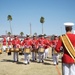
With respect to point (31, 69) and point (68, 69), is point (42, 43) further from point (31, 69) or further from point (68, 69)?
point (68, 69)

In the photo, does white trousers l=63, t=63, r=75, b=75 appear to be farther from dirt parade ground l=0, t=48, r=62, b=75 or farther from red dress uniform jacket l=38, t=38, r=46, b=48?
red dress uniform jacket l=38, t=38, r=46, b=48

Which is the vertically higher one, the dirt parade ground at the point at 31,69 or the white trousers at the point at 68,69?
the white trousers at the point at 68,69

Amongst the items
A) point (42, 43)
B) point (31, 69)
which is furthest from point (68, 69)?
point (42, 43)

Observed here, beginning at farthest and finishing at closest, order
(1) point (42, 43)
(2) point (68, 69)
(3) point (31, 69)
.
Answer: (1) point (42, 43), (3) point (31, 69), (2) point (68, 69)

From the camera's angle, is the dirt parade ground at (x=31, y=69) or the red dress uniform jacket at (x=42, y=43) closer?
the dirt parade ground at (x=31, y=69)

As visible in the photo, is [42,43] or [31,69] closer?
[31,69]

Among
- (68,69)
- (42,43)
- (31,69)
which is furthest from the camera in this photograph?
(42,43)

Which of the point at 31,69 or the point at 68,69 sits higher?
the point at 68,69

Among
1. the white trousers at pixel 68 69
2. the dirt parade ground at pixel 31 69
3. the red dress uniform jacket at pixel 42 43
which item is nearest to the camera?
the white trousers at pixel 68 69

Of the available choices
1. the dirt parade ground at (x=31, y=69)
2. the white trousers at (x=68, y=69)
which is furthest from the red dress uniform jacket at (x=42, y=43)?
the white trousers at (x=68, y=69)

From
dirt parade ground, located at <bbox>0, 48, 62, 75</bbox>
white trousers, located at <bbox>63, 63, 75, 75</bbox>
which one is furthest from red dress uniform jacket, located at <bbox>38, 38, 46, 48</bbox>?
white trousers, located at <bbox>63, 63, 75, 75</bbox>

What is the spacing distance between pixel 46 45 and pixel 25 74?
4.83 m

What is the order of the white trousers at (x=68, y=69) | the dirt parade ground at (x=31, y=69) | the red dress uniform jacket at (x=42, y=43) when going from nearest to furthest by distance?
the white trousers at (x=68, y=69)
the dirt parade ground at (x=31, y=69)
the red dress uniform jacket at (x=42, y=43)

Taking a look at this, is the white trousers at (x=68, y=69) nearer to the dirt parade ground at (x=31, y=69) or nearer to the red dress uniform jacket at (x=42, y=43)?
the dirt parade ground at (x=31, y=69)
